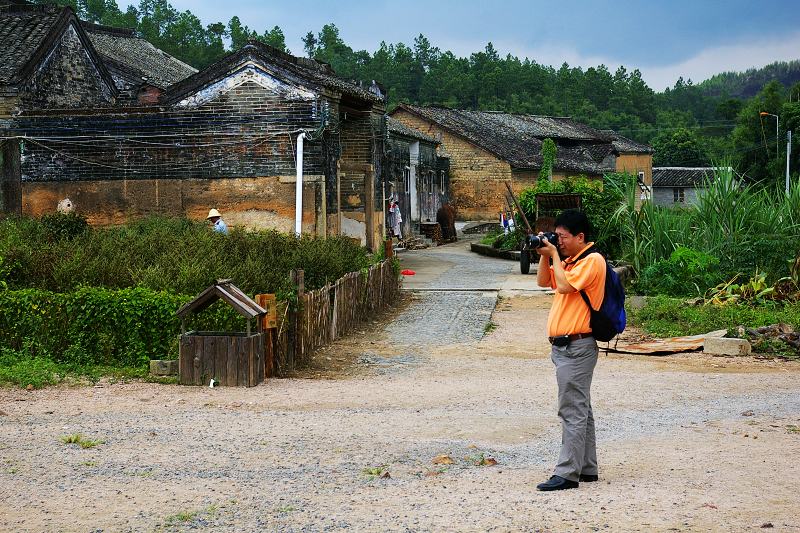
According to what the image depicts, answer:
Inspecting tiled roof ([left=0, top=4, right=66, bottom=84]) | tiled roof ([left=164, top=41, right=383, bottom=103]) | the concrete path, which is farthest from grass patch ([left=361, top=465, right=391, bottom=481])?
tiled roof ([left=0, top=4, right=66, bottom=84])

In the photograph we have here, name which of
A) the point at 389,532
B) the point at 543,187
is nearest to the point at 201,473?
the point at 389,532

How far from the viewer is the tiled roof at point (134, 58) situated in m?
34.3

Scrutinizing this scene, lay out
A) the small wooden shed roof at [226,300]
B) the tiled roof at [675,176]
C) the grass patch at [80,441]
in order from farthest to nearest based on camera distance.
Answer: the tiled roof at [675,176] → the small wooden shed roof at [226,300] → the grass patch at [80,441]

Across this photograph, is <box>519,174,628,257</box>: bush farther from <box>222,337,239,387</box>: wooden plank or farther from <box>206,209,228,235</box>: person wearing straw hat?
<box>222,337,239,387</box>: wooden plank

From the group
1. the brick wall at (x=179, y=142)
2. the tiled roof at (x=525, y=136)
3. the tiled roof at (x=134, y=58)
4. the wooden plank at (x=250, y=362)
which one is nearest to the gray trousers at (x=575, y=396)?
the wooden plank at (x=250, y=362)

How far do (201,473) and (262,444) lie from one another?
98 cm

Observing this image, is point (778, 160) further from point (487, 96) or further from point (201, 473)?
point (201, 473)

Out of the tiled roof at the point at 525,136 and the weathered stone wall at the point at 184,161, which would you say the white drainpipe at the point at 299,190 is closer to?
the weathered stone wall at the point at 184,161

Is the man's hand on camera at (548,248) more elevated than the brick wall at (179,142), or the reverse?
the brick wall at (179,142)

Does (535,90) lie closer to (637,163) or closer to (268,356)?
(637,163)

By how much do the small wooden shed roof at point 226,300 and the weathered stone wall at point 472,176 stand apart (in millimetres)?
36648

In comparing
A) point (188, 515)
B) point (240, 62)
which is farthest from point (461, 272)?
point (188, 515)

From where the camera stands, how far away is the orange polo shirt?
21.8ft

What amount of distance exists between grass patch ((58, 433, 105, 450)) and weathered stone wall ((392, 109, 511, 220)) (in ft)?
Result: 130
